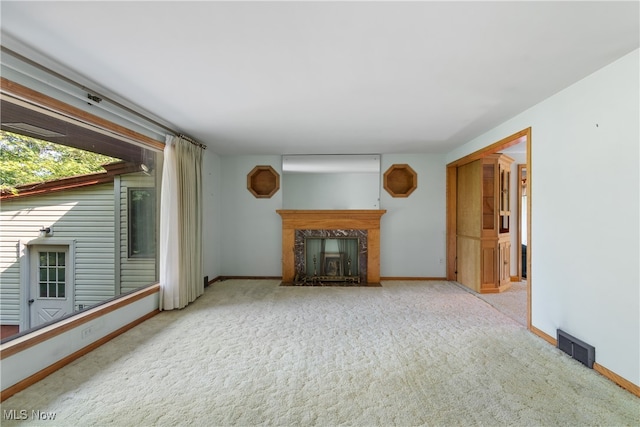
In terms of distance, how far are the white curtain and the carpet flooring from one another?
0.38 m

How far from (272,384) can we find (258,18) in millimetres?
2290

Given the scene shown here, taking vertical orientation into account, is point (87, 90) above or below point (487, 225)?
above

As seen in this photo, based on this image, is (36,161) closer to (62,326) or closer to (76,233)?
(76,233)

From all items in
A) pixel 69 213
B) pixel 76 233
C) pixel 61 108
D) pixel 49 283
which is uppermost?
pixel 61 108

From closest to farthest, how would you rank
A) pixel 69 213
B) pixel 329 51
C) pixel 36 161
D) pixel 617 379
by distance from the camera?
pixel 329 51, pixel 617 379, pixel 36 161, pixel 69 213

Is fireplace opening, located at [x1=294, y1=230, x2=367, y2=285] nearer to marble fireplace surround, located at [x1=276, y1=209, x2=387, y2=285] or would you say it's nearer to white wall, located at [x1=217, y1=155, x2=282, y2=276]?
marble fireplace surround, located at [x1=276, y1=209, x2=387, y2=285]

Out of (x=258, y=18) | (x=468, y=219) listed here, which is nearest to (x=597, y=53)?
(x=258, y=18)

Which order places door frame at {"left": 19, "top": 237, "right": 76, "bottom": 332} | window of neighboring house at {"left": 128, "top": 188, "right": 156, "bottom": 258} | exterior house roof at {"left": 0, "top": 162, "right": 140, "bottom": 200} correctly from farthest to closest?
window of neighboring house at {"left": 128, "top": 188, "right": 156, "bottom": 258}
door frame at {"left": 19, "top": 237, "right": 76, "bottom": 332}
exterior house roof at {"left": 0, "top": 162, "right": 140, "bottom": 200}

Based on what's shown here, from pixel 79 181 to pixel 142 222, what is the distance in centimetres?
97

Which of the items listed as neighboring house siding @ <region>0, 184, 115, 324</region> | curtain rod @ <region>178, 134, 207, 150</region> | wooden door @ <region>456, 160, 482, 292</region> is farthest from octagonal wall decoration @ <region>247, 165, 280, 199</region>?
wooden door @ <region>456, 160, 482, 292</region>

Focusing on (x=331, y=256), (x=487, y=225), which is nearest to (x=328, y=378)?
(x=331, y=256)

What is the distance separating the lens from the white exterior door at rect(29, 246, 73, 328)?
3309 millimetres

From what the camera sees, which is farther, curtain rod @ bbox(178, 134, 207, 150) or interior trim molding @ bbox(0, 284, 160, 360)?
curtain rod @ bbox(178, 134, 207, 150)

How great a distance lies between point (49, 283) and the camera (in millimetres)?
3512
